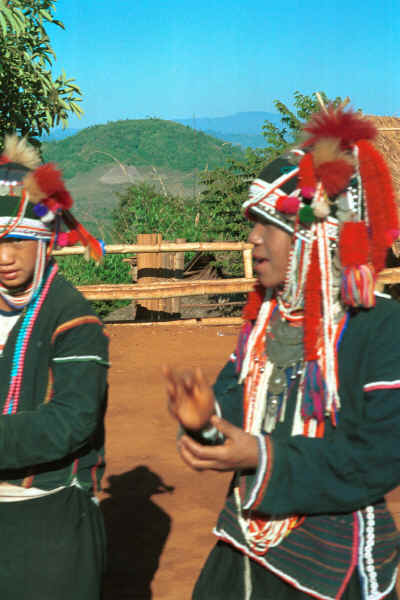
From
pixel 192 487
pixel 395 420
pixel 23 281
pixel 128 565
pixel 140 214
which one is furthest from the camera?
pixel 140 214

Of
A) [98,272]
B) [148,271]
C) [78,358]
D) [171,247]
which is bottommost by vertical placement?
[78,358]

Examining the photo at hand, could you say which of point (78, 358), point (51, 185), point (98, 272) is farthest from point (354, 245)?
point (98, 272)

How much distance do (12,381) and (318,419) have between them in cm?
84

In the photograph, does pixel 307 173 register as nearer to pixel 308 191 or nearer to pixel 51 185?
pixel 308 191

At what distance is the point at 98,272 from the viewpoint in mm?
15922

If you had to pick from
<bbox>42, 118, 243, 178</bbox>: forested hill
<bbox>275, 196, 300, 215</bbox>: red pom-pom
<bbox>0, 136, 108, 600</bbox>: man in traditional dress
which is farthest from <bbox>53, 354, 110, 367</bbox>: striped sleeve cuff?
<bbox>42, 118, 243, 178</bbox>: forested hill

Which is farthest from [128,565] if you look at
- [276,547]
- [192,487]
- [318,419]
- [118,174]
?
[118,174]

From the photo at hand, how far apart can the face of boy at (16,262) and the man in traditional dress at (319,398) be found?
0.65 m

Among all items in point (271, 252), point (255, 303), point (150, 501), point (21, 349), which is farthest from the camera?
point (150, 501)

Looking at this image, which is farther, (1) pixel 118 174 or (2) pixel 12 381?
(1) pixel 118 174

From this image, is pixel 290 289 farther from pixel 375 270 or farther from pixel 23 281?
pixel 23 281

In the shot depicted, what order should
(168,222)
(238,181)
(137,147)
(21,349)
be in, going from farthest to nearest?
(137,147)
(168,222)
(238,181)
(21,349)

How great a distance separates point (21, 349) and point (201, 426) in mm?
699

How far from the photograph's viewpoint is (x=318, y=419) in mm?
1617
